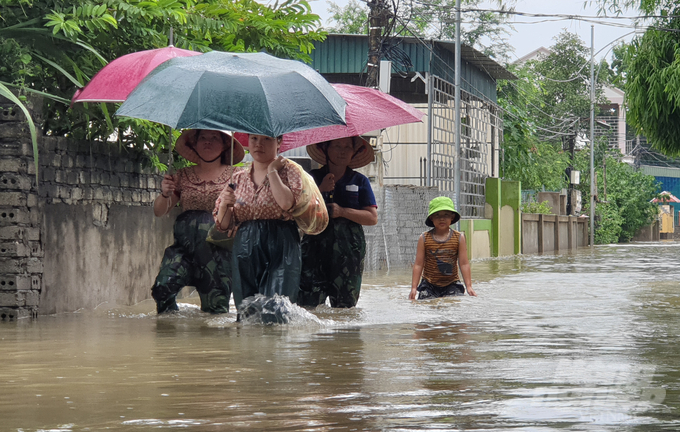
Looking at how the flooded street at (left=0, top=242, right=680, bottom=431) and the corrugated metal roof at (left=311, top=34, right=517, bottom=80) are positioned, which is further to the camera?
the corrugated metal roof at (left=311, top=34, right=517, bottom=80)

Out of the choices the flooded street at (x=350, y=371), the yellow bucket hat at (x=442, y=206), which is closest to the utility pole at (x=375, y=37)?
the yellow bucket hat at (x=442, y=206)

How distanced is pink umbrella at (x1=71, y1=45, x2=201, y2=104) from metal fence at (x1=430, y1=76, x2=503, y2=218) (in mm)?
13072

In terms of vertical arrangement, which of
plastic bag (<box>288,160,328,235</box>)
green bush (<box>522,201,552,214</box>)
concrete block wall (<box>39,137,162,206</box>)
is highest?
green bush (<box>522,201,552,214</box>)

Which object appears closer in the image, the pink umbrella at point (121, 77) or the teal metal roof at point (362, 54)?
the pink umbrella at point (121, 77)

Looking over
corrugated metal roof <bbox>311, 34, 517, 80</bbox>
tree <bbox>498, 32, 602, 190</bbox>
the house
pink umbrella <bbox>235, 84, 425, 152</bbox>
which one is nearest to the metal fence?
the house

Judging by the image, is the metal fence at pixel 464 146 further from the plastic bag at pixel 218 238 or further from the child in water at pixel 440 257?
the plastic bag at pixel 218 238

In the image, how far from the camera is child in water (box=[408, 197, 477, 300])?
9.80 meters

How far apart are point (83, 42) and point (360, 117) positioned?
2.57 meters

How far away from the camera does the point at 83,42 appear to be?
28.2ft

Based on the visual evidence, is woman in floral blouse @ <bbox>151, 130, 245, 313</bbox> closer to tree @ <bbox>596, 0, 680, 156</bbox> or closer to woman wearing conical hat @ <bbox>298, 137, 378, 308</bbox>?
woman wearing conical hat @ <bbox>298, 137, 378, 308</bbox>

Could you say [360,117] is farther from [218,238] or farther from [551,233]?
[551,233]

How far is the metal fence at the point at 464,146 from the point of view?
22.4 m

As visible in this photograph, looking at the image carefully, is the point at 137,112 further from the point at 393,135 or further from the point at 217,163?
the point at 393,135

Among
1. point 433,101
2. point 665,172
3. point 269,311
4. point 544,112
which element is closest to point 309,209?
point 269,311
